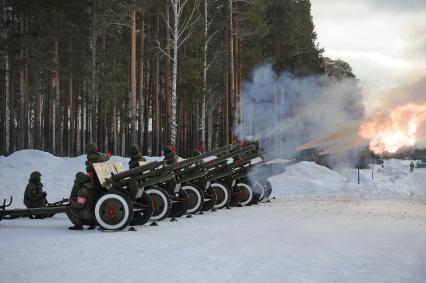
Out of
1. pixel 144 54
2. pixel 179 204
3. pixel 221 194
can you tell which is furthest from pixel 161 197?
→ pixel 144 54

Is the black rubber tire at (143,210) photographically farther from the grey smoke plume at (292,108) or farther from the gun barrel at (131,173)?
the grey smoke plume at (292,108)

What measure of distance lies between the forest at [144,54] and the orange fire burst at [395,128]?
529 inches

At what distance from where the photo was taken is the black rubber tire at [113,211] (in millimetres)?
11742

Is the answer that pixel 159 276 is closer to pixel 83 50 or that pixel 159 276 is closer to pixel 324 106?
pixel 324 106

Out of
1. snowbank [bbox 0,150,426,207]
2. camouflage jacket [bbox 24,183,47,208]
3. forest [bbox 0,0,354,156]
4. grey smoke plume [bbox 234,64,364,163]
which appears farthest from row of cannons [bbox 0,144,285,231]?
forest [bbox 0,0,354,156]

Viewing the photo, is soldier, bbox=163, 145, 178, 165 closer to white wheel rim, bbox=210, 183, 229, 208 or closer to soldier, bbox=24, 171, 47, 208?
white wheel rim, bbox=210, 183, 229, 208

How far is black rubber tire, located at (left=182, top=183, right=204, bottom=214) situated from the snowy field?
0.50 meters

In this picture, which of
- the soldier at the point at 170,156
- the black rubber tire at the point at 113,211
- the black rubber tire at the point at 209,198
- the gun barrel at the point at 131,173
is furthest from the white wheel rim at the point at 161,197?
the black rubber tire at the point at 209,198

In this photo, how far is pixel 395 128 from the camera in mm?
16125

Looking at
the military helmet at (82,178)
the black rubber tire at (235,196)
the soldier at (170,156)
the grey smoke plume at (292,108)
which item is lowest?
the black rubber tire at (235,196)

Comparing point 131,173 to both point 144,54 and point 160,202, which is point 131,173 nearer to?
point 160,202

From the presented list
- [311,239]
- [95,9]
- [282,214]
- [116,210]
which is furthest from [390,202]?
[95,9]

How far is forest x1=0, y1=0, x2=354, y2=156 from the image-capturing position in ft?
105

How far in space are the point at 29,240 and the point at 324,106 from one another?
17.1 metres
